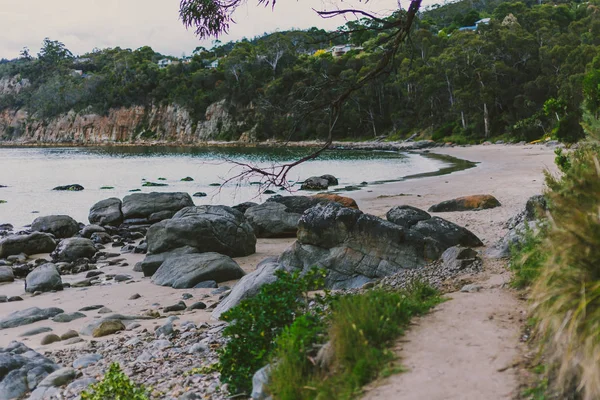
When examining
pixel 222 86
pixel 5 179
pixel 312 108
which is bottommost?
pixel 5 179

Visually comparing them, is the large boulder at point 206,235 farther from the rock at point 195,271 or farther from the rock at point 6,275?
the rock at point 6,275

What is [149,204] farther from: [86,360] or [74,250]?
[86,360]

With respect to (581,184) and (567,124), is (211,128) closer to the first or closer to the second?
(567,124)

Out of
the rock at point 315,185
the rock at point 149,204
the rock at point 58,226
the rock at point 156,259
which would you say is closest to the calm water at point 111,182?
the rock at point 315,185

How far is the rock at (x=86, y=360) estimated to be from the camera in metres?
6.32

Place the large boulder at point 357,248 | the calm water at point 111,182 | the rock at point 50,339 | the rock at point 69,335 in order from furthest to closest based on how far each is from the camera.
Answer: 1. the calm water at point 111,182
2. the large boulder at point 357,248
3. the rock at point 69,335
4. the rock at point 50,339

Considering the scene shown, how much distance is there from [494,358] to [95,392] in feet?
11.5

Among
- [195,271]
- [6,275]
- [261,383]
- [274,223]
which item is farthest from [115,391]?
[274,223]

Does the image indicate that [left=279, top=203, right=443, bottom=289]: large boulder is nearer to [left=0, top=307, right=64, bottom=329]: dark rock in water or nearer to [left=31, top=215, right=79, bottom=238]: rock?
[left=0, top=307, right=64, bottom=329]: dark rock in water

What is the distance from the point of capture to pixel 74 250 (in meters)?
14.2

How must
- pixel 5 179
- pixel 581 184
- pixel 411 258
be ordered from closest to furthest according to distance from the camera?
pixel 581 184 < pixel 411 258 < pixel 5 179

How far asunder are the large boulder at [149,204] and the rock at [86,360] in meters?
14.2

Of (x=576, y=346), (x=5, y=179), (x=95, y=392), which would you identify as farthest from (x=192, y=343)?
(x=5, y=179)

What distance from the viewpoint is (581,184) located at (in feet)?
12.3
